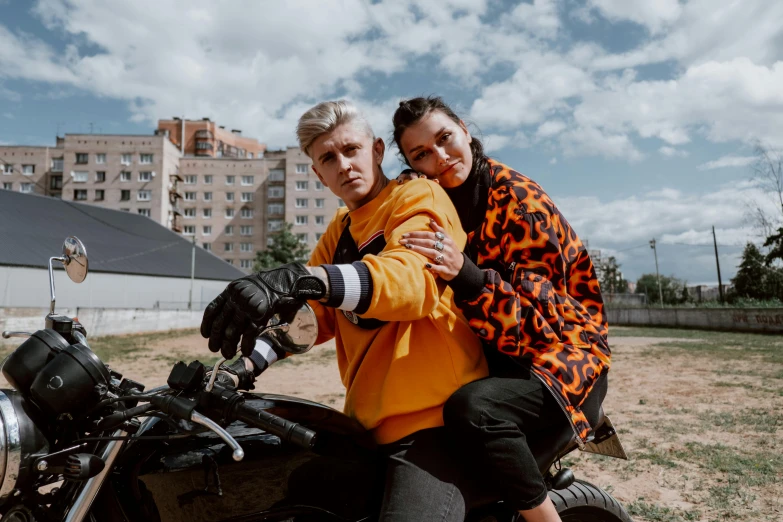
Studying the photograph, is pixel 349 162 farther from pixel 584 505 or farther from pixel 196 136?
pixel 196 136

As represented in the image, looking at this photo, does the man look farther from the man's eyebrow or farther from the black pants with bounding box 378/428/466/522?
the man's eyebrow

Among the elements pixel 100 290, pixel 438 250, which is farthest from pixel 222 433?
pixel 100 290

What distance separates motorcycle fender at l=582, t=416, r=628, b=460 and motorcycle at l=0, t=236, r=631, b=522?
2.21 ft

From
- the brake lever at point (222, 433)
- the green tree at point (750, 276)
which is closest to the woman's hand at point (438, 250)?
the brake lever at point (222, 433)

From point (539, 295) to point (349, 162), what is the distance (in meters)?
0.78

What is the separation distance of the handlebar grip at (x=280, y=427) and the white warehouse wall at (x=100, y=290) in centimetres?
2789

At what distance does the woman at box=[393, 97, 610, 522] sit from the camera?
5.54 ft

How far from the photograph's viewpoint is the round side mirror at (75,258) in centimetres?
170

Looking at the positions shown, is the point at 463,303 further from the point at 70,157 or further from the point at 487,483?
the point at 70,157

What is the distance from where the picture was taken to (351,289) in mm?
1500

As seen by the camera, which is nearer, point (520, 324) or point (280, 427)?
point (280, 427)

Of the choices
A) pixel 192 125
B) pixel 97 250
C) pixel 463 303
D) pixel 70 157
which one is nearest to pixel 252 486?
Result: pixel 463 303

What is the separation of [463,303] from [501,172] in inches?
30.2

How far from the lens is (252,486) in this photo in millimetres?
1557
